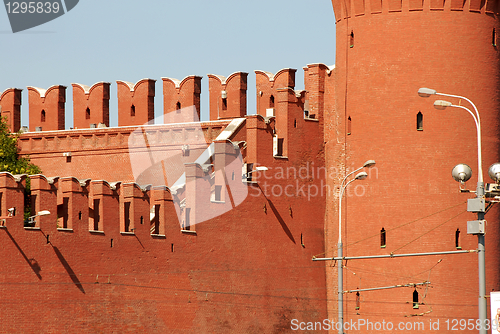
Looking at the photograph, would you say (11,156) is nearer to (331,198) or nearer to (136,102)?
(136,102)

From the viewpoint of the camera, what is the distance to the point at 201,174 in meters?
31.3

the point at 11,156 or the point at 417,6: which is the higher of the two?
the point at 417,6

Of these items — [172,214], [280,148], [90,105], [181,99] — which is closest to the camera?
[172,214]

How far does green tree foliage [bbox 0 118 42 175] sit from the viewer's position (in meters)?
37.4

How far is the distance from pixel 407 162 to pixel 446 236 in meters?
2.69

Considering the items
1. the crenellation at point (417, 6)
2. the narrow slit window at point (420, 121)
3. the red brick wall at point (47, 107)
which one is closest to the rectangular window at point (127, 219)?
the narrow slit window at point (420, 121)

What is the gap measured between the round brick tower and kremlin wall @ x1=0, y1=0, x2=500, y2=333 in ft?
0.14

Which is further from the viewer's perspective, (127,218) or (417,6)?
(417,6)

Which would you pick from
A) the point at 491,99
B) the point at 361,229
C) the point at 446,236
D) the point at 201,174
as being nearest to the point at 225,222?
the point at 201,174

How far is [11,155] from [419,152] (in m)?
15.3

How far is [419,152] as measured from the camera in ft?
109

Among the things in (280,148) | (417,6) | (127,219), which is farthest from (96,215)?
(417,6)

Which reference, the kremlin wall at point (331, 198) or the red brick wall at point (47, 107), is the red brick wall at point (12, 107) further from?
the kremlin wall at point (331, 198)

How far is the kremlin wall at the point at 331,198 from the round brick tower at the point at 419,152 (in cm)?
4
